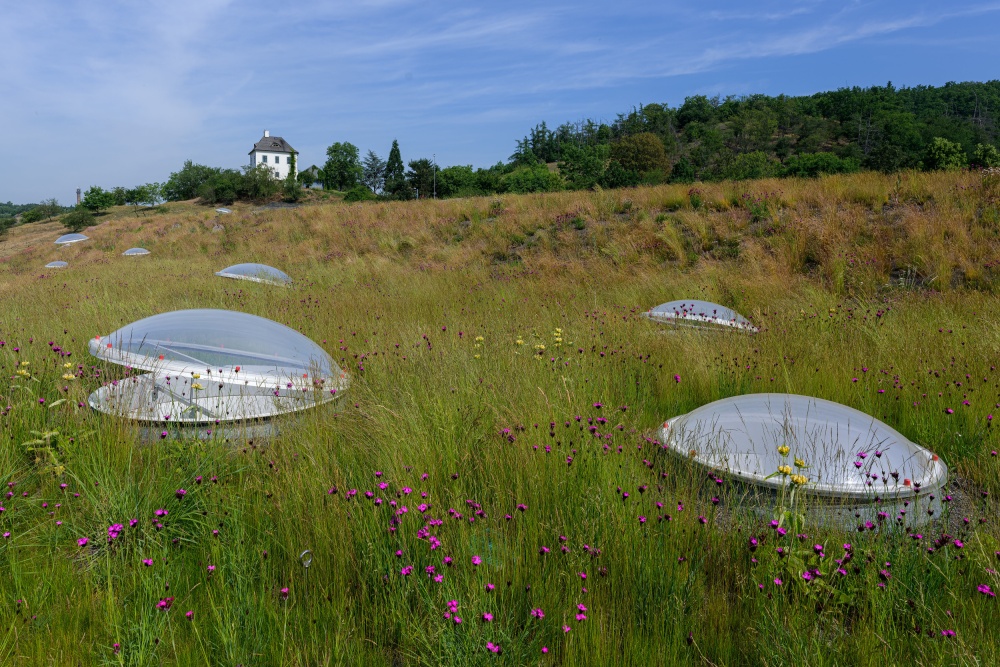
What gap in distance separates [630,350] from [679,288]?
148 inches

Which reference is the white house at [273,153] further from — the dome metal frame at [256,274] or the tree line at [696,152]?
the dome metal frame at [256,274]

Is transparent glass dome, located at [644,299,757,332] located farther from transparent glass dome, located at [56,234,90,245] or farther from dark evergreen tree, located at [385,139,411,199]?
dark evergreen tree, located at [385,139,411,199]

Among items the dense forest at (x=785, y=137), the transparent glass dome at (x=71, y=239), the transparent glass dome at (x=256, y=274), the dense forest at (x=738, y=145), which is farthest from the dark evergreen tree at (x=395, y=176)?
the transparent glass dome at (x=256, y=274)

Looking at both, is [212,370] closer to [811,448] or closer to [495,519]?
[495,519]

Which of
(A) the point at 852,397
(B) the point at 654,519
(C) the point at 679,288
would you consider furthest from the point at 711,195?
(B) the point at 654,519

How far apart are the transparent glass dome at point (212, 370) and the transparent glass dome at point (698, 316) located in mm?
3720

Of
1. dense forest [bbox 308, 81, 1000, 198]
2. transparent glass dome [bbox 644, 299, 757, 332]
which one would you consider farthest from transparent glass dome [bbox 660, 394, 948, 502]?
dense forest [bbox 308, 81, 1000, 198]

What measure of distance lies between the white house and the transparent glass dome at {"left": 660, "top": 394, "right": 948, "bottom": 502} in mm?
103516

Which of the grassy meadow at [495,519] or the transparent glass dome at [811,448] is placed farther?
the transparent glass dome at [811,448]

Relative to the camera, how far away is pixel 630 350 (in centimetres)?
541

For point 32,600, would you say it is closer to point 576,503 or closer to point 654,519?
point 576,503

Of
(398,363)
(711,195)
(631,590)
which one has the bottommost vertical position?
(631,590)

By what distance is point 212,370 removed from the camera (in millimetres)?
3697

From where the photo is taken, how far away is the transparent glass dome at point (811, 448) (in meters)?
2.65
